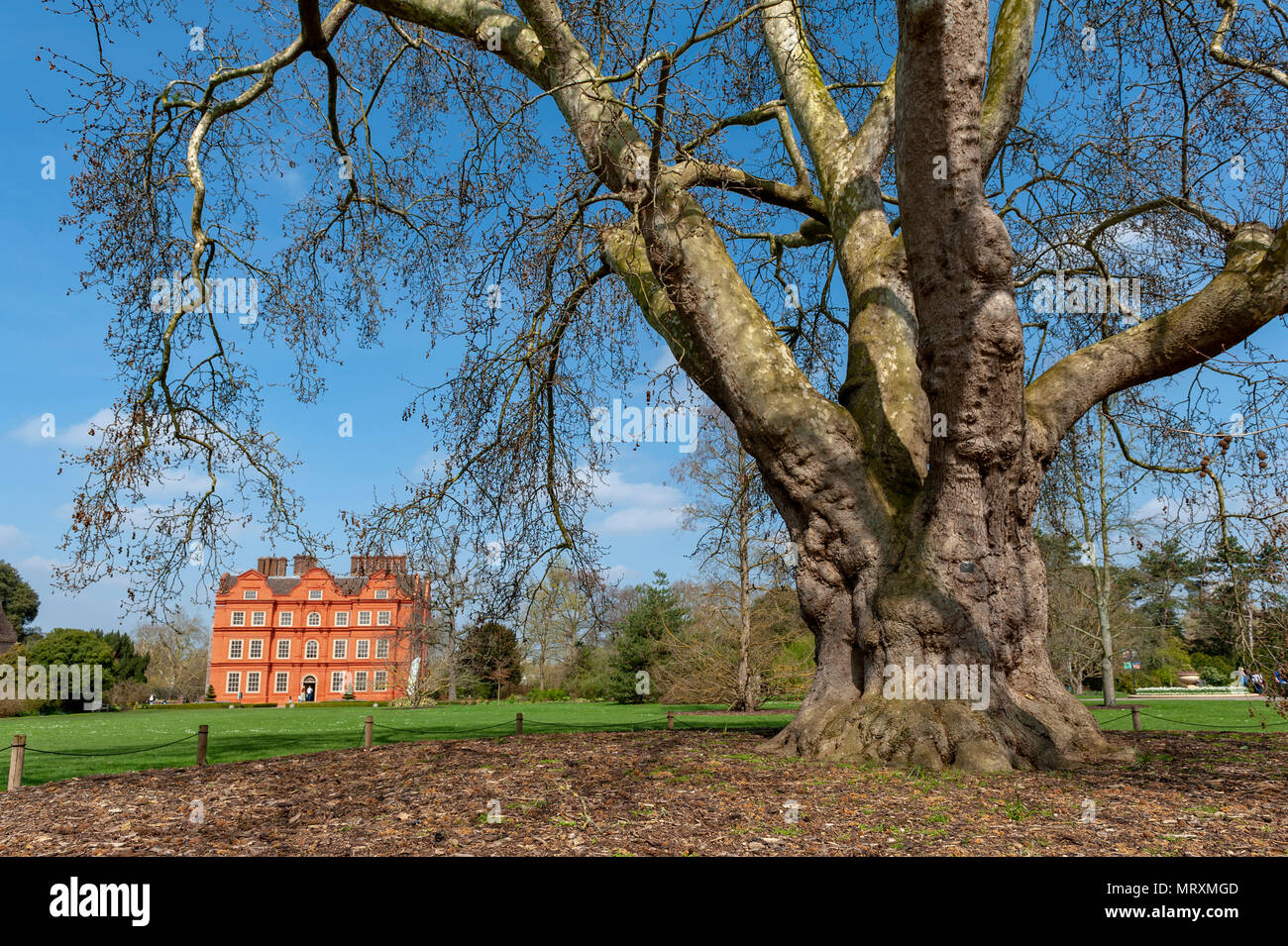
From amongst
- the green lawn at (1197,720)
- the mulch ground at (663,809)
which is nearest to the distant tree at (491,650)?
the mulch ground at (663,809)

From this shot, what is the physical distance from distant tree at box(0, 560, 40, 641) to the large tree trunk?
58.8 metres

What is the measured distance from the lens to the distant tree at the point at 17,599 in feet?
160

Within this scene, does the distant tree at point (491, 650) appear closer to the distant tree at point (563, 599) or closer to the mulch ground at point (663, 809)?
the distant tree at point (563, 599)

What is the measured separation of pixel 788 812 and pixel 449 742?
5980mm

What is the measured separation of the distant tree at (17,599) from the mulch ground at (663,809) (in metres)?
54.7

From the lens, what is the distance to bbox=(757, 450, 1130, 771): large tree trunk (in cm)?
606

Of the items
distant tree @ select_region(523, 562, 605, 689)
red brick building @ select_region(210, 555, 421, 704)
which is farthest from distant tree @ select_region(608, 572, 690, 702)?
red brick building @ select_region(210, 555, 421, 704)

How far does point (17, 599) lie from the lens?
49062mm

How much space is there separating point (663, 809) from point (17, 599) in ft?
199

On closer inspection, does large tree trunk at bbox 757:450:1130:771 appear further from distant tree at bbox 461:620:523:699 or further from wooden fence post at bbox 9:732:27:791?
wooden fence post at bbox 9:732:27:791

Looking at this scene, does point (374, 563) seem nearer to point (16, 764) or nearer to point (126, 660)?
point (16, 764)

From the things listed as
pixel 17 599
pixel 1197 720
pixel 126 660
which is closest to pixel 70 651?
pixel 126 660
